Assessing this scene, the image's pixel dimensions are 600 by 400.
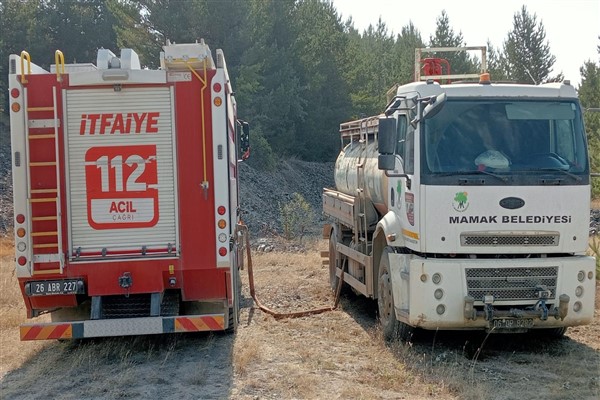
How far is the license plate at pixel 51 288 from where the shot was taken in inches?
316

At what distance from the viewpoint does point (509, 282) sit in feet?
26.1

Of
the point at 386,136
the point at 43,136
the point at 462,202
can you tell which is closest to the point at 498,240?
the point at 462,202

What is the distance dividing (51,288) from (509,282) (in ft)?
16.8

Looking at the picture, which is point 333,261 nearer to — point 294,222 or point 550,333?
point 550,333

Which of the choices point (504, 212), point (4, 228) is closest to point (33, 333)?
point (504, 212)

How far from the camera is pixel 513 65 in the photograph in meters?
50.8

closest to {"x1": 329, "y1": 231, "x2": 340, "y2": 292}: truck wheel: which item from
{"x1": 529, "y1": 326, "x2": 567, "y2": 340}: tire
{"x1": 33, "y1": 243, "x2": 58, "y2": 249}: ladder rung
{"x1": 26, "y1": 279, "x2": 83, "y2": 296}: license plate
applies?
{"x1": 529, "y1": 326, "x2": 567, "y2": 340}: tire

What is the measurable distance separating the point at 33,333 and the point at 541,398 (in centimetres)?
542

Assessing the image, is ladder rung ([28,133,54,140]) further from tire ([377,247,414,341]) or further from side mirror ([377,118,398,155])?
tire ([377,247,414,341])

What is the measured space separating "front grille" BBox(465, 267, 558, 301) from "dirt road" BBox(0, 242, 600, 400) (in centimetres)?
80

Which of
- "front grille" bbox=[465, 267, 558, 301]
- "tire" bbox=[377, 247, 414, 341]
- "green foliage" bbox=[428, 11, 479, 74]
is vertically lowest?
"tire" bbox=[377, 247, 414, 341]

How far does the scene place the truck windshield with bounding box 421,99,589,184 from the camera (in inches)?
Answer: 315

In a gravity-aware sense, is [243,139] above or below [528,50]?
below

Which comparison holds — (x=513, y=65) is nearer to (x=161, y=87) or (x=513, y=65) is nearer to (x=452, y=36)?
(x=452, y=36)
